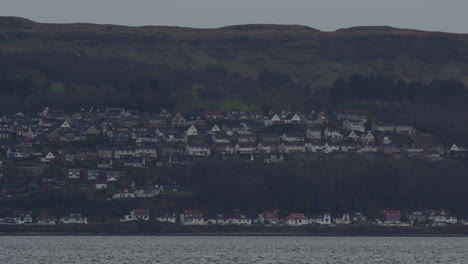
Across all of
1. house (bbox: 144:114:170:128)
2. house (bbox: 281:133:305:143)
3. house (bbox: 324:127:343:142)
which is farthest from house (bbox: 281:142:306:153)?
house (bbox: 144:114:170:128)

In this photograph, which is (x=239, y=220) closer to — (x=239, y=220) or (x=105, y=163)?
(x=239, y=220)

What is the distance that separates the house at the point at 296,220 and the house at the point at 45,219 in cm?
2307

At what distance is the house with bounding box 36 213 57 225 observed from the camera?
10944 centimetres

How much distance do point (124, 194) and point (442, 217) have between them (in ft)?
109

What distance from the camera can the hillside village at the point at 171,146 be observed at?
11650cm

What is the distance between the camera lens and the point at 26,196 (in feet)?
372

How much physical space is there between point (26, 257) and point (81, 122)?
79414 mm

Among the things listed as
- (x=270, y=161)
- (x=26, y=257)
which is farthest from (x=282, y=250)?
(x=270, y=161)

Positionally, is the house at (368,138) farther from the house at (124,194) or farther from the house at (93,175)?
the house at (124,194)

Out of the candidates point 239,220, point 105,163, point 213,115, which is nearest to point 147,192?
point 239,220

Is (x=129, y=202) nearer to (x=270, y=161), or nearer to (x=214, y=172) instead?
(x=214, y=172)

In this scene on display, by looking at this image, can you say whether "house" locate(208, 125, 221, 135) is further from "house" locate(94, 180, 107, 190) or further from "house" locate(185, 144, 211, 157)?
"house" locate(94, 180, 107, 190)

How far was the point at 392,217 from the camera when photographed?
384 feet

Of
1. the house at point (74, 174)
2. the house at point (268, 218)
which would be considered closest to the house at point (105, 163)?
the house at point (74, 174)
